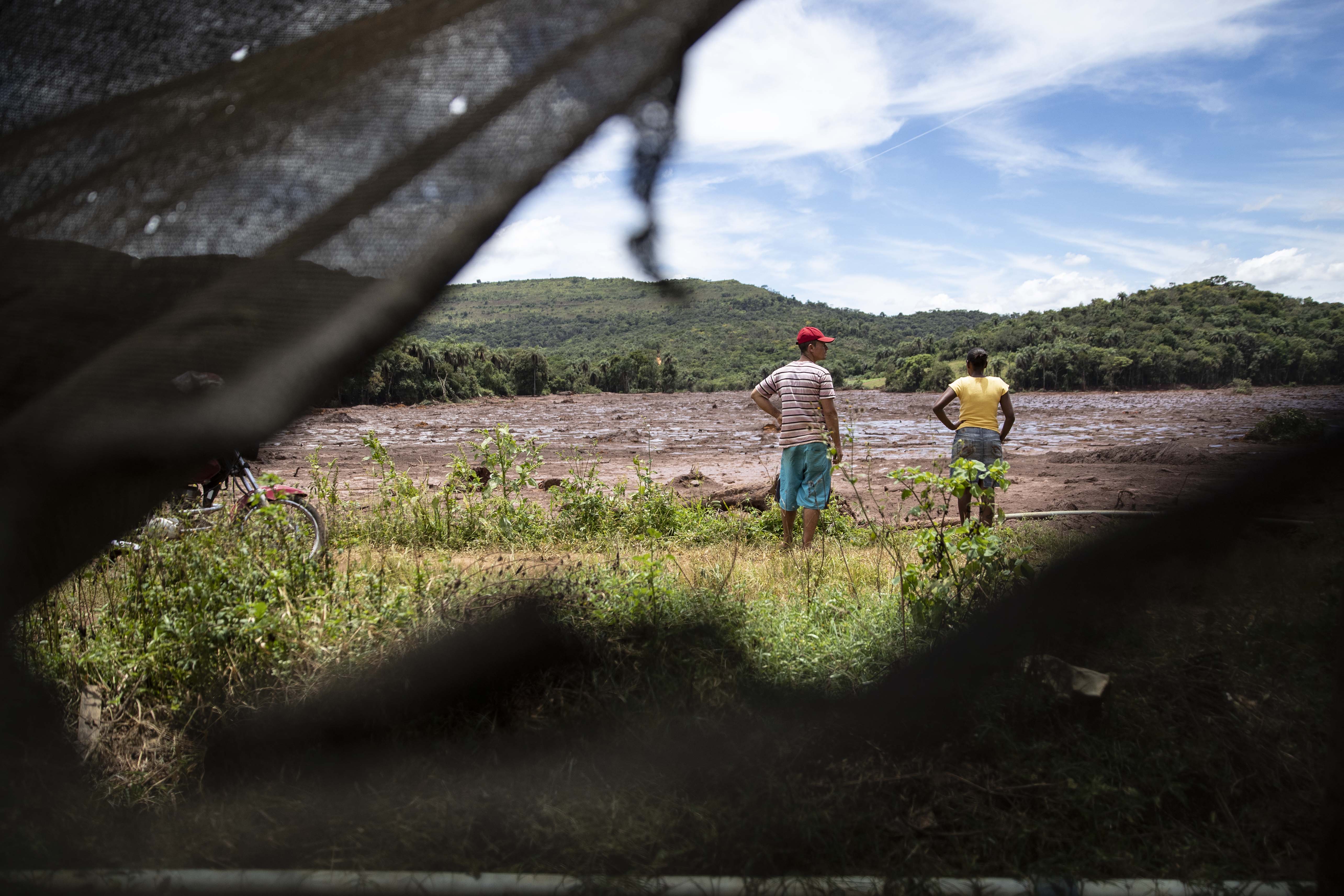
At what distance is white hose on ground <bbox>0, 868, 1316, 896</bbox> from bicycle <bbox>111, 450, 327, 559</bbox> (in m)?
1.33

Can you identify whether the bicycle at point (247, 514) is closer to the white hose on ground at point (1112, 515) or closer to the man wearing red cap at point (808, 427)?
the white hose on ground at point (1112, 515)

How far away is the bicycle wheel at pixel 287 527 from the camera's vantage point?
405 centimetres

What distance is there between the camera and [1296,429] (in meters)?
2.02

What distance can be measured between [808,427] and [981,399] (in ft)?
6.23

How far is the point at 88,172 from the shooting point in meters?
1.19

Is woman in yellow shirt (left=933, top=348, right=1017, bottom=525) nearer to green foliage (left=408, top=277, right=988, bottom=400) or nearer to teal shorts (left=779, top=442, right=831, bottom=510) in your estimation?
teal shorts (left=779, top=442, right=831, bottom=510)

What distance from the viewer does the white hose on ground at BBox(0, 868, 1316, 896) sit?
212 centimetres

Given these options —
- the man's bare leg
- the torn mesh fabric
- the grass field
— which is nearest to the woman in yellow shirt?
the man's bare leg

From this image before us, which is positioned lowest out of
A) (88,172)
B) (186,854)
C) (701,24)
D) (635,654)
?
(186,854)

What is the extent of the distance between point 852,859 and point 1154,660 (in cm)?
161

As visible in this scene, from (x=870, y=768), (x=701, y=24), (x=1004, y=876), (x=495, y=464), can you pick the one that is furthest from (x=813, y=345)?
(x=701, y=24)

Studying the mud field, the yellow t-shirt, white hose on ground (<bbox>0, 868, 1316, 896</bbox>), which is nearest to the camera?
white hose on ground (<bbox>0, 868, 1316, 896</bbox>)

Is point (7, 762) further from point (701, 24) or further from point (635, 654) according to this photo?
point (701, 24)

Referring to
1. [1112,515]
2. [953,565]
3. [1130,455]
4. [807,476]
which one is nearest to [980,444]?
[807,476]
